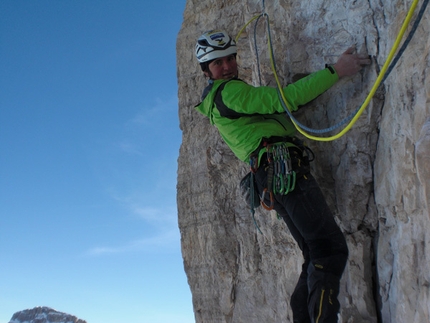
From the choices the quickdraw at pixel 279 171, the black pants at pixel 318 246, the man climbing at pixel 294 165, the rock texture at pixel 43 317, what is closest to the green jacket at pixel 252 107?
the man climbing at pixel 294 165

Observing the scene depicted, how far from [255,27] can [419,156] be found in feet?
9.12

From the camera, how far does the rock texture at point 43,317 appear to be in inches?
6294

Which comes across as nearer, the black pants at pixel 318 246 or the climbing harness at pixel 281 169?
the black pants at pixel 318 246

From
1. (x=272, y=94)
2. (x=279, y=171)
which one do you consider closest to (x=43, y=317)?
(x=279, y=171)

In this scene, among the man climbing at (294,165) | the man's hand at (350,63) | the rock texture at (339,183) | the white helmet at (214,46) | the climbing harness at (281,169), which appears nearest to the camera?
the rock texture at (339,183)

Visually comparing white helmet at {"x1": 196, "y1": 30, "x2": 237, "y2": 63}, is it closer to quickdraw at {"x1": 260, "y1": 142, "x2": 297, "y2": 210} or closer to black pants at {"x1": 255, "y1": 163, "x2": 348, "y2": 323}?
quickdraw at {"x1": 260, "y1": 142, "x2": 297, "y2": 210}

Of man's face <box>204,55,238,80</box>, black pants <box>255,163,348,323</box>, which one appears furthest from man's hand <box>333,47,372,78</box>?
man's face <box>204,55,238,80</box>

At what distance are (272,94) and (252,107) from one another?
21 centimetres

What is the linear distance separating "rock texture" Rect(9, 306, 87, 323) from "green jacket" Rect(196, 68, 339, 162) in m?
Answer: 170

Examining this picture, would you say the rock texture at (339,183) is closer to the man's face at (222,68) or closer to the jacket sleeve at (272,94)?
the jacket sleeve at (272,94)

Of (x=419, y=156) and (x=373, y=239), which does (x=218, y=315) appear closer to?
(x=373, y=239)

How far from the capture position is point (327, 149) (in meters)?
4.56

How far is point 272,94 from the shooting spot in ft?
13.1

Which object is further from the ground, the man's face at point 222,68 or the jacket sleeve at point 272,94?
the man's face at point 222,68
